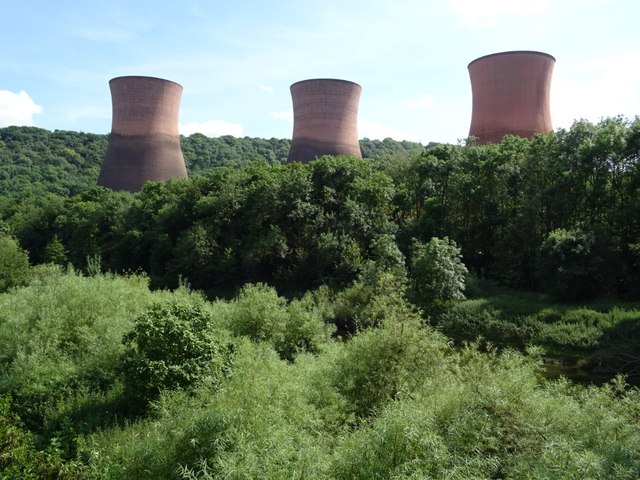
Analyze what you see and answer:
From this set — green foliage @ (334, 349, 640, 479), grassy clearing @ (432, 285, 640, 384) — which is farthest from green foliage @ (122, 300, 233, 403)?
grassy clearing @ (432, 285, 640, 384)

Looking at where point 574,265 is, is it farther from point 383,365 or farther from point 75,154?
point 75,154

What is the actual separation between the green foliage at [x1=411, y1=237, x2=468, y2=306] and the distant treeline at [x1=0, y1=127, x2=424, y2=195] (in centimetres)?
1867

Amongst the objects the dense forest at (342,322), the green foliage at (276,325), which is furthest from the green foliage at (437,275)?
the green foliage at (276,325)

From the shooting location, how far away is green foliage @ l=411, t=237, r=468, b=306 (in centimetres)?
1211

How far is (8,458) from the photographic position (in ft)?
14.8

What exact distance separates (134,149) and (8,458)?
1618 cm

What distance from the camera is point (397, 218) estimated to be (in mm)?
17016

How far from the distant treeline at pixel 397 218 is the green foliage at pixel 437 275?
3.42 ft

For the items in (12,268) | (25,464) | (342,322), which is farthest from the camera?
(12,268)

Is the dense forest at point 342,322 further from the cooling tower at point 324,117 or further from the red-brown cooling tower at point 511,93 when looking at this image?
the cooling tower at point 324,117

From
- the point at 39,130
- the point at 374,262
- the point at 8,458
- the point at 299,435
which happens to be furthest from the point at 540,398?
the point at 39,130

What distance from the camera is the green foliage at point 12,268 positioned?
15.3 meters

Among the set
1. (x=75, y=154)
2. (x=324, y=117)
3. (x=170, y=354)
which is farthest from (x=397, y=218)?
(x=75, y=154)

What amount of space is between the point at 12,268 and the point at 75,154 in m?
21.9
